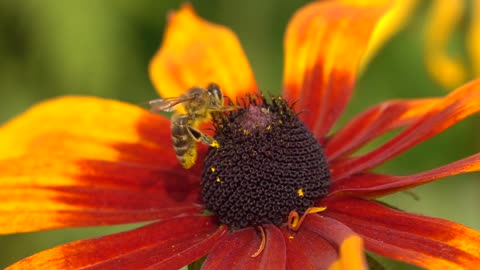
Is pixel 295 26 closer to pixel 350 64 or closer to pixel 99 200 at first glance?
pixel 350 64

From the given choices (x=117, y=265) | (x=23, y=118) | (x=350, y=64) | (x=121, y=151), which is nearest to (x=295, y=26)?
(x=350, y=64)

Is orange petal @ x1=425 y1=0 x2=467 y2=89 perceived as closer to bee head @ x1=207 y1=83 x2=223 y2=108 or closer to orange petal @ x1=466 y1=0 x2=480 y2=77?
orange petal @ x1=466 y1=0 x2=480 y2=77

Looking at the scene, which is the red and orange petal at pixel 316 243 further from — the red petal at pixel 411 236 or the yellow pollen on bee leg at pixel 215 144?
the yellow pollen on bee leg at pixel 215 144

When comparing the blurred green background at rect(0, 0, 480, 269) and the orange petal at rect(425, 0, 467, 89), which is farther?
the blurred green background at rect(0, 0, 480, 269)

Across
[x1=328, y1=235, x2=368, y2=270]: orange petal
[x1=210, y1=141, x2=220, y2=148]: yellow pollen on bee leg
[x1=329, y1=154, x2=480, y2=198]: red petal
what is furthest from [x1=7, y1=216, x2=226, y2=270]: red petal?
[x1=328, y1=235, x2=368, y2=270]: orange petal

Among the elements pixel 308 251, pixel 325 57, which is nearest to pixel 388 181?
pixel 308 251

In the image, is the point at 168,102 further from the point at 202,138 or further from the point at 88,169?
the point at 88,169
